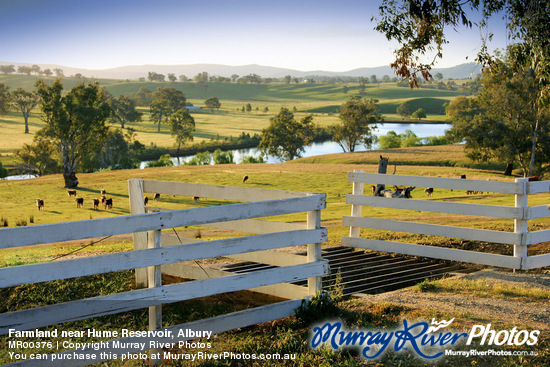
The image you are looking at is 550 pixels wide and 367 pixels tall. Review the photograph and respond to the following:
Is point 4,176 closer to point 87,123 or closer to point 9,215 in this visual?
point 87,123

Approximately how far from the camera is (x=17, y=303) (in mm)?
8008

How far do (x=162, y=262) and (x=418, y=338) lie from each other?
3.04m

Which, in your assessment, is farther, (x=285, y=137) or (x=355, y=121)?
(x=355, y=121)

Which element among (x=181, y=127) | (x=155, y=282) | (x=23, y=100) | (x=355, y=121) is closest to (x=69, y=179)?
(x=155, y=282)

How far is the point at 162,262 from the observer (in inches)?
213

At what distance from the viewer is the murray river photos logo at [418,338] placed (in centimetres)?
548

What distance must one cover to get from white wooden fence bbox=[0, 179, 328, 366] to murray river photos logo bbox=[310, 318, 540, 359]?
868mm

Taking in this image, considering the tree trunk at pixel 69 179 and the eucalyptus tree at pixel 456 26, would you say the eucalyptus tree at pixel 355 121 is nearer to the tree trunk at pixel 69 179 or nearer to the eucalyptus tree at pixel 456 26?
the tree trunk at pixel 69 179

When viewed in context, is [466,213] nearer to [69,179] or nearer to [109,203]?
[109,203]

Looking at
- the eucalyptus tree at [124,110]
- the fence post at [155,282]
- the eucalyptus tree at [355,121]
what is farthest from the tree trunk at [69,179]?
the eucalyptus tree at [124,110]

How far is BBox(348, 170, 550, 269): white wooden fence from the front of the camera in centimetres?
911

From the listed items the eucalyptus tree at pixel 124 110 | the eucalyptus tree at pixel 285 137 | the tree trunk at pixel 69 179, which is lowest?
the tree trunk at pixel 69 179

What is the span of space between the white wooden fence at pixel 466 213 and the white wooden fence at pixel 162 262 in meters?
3.45

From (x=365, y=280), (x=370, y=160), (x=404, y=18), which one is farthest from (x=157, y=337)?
(x=370, y=160)
